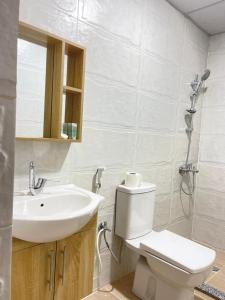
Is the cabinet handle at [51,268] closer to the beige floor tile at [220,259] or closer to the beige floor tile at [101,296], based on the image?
the beige floor tile at [101,296]

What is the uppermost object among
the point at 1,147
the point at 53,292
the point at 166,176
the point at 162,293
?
the point at 1,147

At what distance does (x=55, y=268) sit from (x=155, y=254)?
64 cm

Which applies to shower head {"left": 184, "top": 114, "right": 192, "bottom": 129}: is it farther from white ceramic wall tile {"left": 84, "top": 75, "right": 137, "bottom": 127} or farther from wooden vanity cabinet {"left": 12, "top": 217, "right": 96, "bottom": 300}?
wooden vanity cabinet {"left": 12, "top": 217, "right": 96, "bottom": 300}

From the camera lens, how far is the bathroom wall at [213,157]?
246 centimetres

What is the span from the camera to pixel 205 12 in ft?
6.98

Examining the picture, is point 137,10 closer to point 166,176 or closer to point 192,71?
point 192,71

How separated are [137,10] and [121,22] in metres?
0.21

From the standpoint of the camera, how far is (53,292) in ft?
4.17

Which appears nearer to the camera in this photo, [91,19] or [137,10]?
[91,19]

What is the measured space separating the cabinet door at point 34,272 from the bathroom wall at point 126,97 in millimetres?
369

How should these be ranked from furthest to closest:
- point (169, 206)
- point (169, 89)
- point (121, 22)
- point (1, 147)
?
point (169, 206) < point (169, 89) < point (121, 22) < point (1, 147)

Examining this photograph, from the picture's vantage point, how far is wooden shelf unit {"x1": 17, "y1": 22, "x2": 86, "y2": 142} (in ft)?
4.39

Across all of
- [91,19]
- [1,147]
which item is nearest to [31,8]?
[91,19]

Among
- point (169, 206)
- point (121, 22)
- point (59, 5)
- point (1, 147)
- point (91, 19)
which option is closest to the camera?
point (1, 147)
